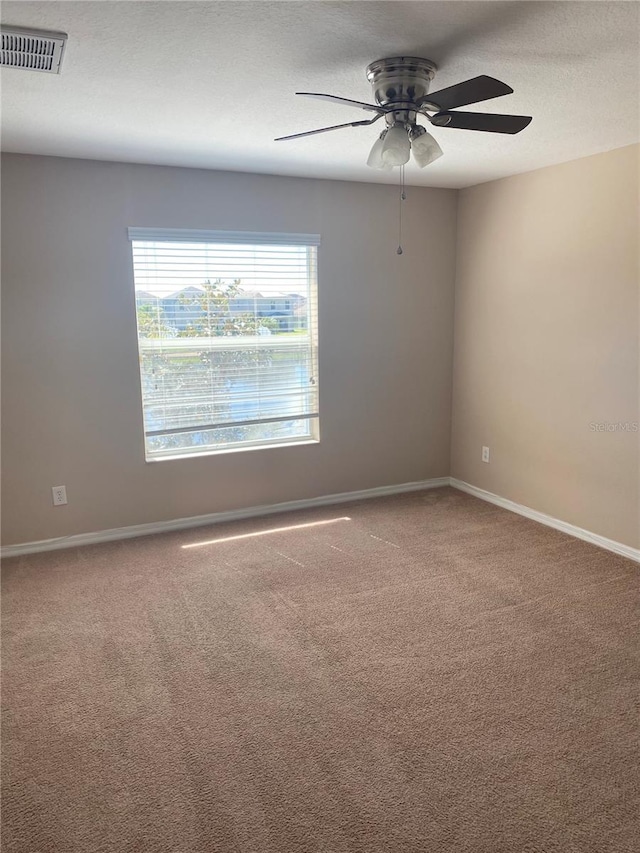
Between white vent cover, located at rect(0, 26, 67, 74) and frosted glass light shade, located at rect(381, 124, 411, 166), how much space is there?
112 centimetres

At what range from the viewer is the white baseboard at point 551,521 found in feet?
11.8

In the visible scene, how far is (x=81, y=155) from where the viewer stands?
3.45 metres

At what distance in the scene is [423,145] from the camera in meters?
2.29

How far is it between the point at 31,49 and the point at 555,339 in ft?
10.5

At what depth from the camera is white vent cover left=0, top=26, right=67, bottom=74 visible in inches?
75.7

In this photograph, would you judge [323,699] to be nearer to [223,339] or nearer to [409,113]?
[409,113]

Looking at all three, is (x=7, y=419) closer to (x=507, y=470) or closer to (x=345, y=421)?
(x=345, y=421)

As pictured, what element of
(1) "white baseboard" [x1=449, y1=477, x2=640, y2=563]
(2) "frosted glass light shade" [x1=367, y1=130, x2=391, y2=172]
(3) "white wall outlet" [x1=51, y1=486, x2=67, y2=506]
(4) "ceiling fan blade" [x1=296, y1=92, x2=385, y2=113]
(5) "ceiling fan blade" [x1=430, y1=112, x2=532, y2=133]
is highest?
(4) "ceiling fan blade" [x1=296, y1=92, x2=385, y2=113]

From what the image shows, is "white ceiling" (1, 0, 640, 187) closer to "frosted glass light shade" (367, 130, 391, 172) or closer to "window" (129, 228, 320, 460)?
"frosted glass light shade" (367, 130, 391, 172)

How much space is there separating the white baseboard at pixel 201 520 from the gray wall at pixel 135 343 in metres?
0.05

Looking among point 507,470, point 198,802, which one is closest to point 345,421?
point 507,470

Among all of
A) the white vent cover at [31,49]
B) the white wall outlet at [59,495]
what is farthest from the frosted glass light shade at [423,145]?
the white wall outlet at [59,495]

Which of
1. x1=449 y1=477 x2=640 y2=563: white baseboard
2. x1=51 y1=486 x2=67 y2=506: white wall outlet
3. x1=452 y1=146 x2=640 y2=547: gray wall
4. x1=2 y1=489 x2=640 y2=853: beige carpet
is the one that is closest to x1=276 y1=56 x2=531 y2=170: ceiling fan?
x1=452 y1=146 x2=640 y2=547: gray wall

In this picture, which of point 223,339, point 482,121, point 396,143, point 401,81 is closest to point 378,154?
point 396,143
